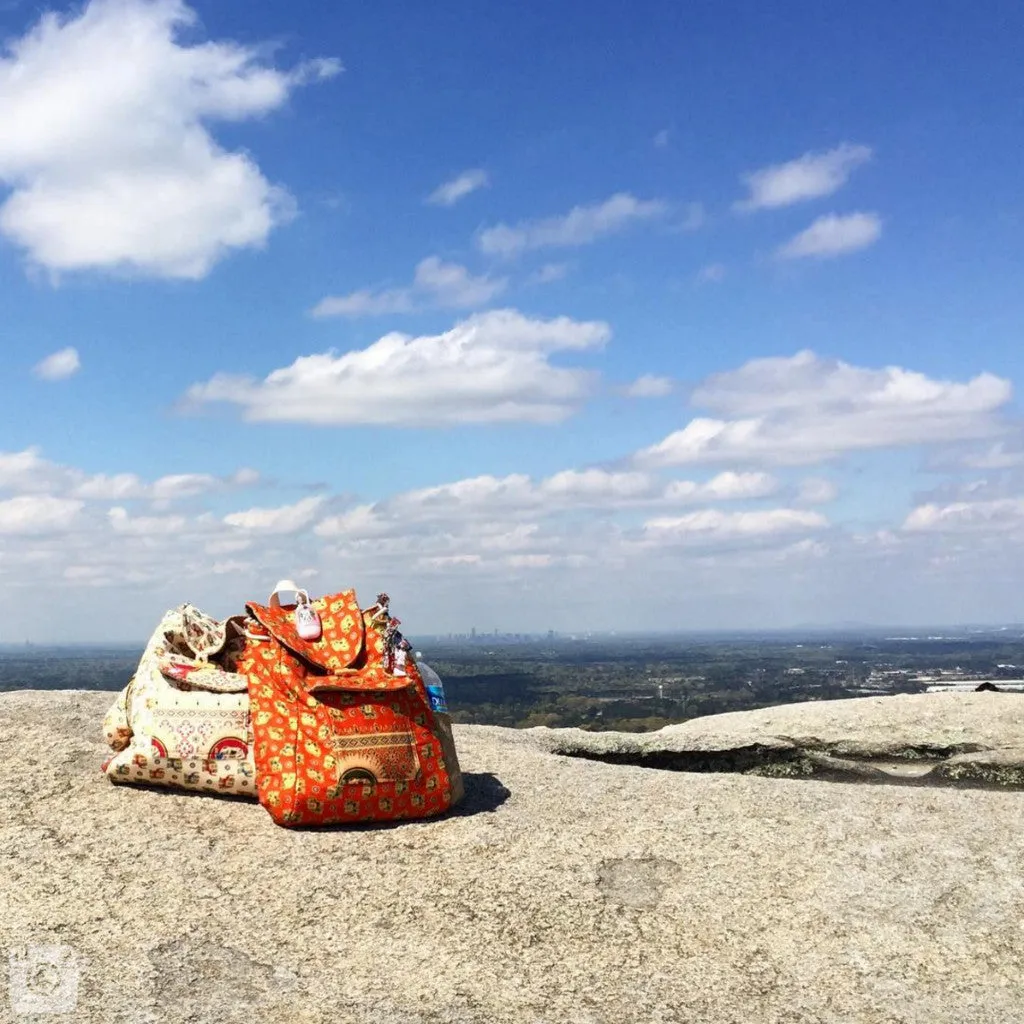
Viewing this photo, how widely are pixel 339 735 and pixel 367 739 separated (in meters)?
0.20

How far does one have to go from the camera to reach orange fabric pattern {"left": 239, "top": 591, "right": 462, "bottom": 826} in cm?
717

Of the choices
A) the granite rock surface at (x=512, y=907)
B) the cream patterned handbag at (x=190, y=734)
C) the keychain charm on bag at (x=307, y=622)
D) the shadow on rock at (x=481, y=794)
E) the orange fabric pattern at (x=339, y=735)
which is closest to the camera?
the granite rock surface at (x=512, y=907)

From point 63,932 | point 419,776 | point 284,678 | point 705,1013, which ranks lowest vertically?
point 705,1013

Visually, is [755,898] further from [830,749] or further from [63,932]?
[830,749]

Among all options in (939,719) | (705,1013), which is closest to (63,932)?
(705,1013)

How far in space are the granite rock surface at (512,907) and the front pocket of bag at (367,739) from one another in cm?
41

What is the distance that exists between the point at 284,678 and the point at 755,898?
11.7 ft

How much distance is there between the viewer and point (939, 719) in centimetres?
1255

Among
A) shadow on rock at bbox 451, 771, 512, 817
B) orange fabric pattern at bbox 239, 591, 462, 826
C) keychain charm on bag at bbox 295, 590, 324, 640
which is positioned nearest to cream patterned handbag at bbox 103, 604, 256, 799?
orange fabric pattern at bbox 239, 591, 462, 826

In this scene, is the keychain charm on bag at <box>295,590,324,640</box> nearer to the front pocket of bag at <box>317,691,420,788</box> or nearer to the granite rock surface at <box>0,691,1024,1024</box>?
the front pocket of bag at <box>317,691,420,788</box>

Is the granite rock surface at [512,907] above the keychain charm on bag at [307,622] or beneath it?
beneath

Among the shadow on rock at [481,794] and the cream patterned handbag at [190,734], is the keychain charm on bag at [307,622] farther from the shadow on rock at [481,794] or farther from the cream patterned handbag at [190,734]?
the shadow on rock at [481,794]

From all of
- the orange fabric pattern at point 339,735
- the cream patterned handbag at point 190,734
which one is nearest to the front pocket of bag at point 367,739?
the orange fabric pattern at point 339,735

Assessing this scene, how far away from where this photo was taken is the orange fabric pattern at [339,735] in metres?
7.17
